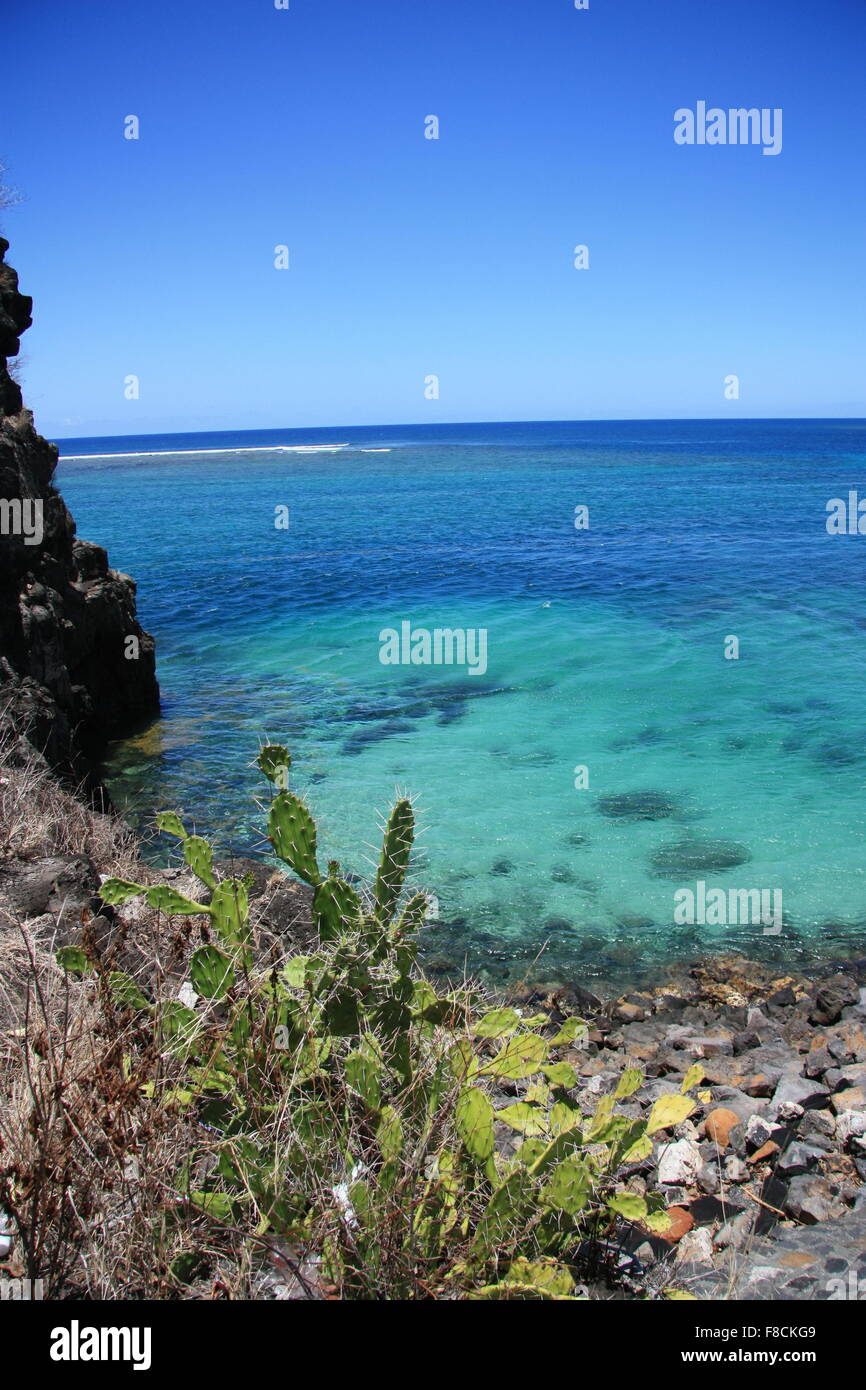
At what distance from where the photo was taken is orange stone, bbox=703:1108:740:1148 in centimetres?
511

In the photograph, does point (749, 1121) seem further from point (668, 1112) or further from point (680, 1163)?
point (668, 1112)

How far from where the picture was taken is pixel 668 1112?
11.5ft

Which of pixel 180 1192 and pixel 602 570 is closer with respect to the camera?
pixel 180 1192

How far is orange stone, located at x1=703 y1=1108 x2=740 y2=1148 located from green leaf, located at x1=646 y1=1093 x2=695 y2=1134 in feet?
6.23

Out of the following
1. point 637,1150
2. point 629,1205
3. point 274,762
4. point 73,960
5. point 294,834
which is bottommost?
point 629,1205

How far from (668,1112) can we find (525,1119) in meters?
0.59

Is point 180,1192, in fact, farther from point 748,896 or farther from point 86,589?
point 86,589

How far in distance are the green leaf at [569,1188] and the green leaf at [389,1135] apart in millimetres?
559

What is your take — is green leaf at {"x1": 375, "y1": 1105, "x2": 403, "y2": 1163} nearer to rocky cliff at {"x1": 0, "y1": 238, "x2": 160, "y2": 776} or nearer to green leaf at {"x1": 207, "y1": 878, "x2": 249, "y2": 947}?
green leaf at {"x1": 207, "y1": 878, "x2": 249, "y2": 947}

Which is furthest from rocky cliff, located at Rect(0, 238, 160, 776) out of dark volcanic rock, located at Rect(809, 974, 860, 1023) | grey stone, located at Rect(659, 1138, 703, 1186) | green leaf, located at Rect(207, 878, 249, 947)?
dark volcanic rock, located at Rect(809, 974, 860, 1023)

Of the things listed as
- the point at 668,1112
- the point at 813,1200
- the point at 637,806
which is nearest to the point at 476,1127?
the point at 668,1112
